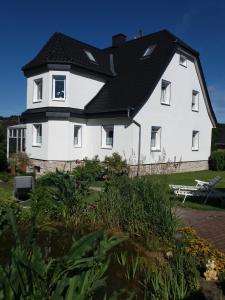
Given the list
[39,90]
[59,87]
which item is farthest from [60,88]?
[39,90]

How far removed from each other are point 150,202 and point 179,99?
1653cm

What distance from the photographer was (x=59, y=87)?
19.5m

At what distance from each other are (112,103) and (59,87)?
10.5ft

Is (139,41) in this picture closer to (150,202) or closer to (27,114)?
(27,114)

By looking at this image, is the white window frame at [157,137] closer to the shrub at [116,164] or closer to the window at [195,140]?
the shrub at [116,164]

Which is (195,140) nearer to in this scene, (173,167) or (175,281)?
(173,167)

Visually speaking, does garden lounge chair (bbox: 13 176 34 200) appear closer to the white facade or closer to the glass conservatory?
the white facade

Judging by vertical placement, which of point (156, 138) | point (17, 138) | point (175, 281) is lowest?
point (175, 281)

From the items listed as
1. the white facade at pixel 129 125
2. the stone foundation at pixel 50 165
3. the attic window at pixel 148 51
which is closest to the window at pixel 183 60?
the white facade at pixel 129 125

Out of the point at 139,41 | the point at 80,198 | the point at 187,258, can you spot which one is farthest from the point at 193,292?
the point at 139,41

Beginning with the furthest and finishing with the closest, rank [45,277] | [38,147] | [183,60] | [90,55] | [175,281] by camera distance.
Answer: [183,60] → [90,55] → [38,147] → [175,281] → [45,277]

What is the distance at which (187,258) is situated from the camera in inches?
177

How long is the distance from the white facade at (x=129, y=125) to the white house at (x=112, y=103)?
5cm

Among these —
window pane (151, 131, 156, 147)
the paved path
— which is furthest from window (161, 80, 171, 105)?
the paved path
